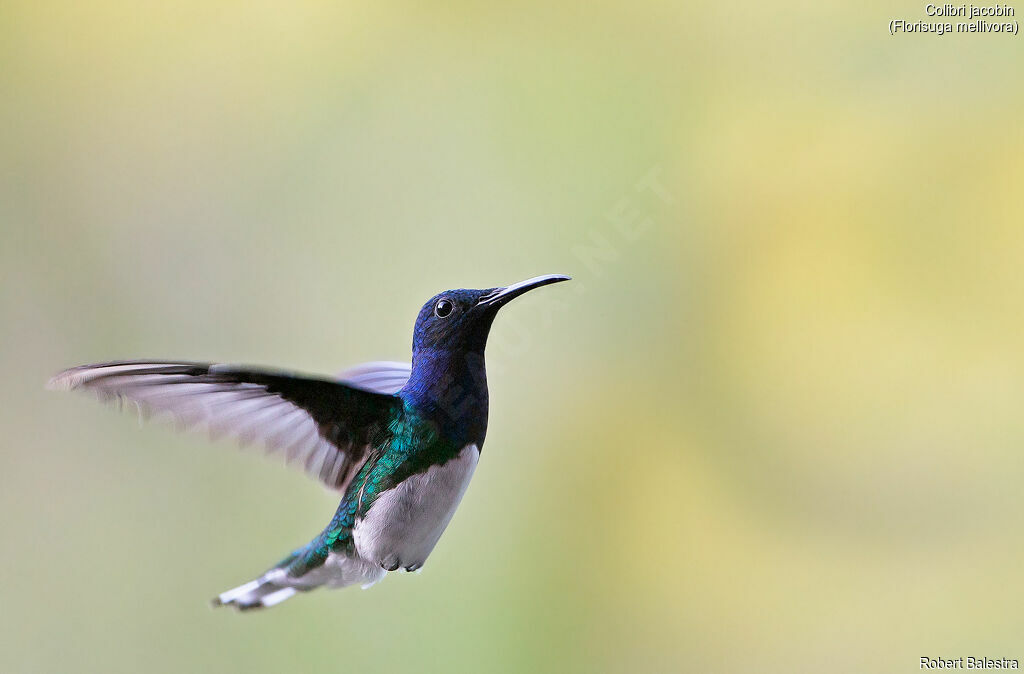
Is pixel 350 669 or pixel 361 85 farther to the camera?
pixel 361 85

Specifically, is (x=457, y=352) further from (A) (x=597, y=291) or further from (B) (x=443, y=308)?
(A) (x=597, y=291)

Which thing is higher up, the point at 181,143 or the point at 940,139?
the point at 181,143

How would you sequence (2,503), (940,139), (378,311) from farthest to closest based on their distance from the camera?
1. (940,139)
2. (2,503)
3. (378,311)

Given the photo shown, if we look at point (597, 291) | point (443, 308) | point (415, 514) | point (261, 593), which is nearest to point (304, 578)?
point (261, 593)

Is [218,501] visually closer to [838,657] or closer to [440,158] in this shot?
[440,158]

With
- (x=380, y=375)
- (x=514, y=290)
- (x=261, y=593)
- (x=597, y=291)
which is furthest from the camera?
(x=597, y=291)

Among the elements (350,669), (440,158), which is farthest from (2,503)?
(440,158)

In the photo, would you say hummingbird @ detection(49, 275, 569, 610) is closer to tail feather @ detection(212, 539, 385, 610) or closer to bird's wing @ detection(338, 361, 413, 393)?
tail feather @ detection(212, 539, 385, 610)
